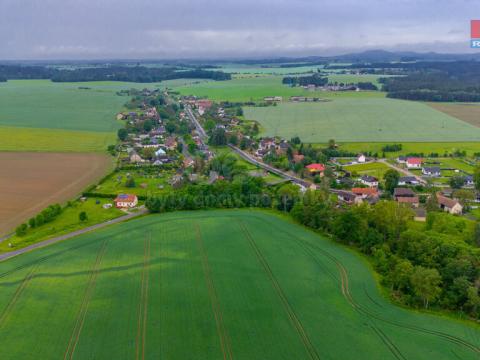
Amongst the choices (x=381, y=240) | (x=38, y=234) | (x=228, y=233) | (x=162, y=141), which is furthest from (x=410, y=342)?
(x=162, y=141)

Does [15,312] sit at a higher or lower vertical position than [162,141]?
lower

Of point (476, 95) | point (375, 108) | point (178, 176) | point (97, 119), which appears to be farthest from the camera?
point (476, 95)

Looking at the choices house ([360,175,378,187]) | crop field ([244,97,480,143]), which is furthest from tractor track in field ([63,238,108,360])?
crop field ([244,97,480,143])

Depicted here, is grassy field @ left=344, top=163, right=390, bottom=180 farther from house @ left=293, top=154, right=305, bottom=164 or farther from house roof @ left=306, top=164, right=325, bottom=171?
house @ left=293, top=154, right=305, bottom=164

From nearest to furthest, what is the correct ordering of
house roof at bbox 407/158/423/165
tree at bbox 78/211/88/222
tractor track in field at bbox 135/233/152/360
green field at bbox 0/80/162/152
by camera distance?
tractor track in field at bbox 135/233/152/360, tree at bbox 78/211/88/222, house roof at bbox 407/158/423/165, green field at bbox 0/80/162/152

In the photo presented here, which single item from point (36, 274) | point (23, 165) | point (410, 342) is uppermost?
point (23, 165)

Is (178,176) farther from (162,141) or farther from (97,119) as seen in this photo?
(97,119)

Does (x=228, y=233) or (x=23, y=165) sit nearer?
(x=228, y=233)
